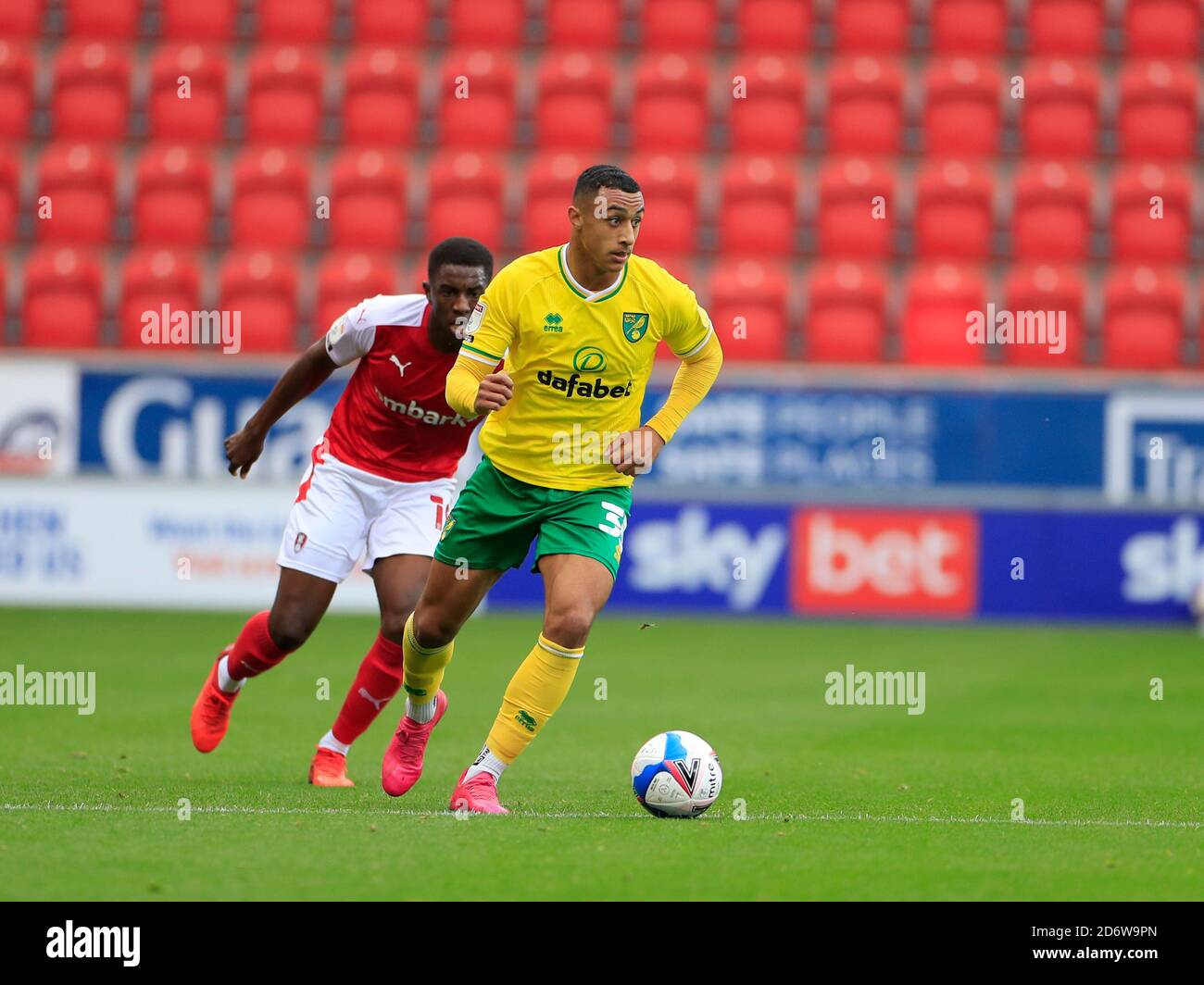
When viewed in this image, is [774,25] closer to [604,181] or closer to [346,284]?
[346,284]

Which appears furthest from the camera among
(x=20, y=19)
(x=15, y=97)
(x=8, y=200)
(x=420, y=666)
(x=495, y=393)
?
(x=20, y=19)

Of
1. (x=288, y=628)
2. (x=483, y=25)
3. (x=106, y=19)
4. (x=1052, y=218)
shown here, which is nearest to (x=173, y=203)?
(x=106, y=19)

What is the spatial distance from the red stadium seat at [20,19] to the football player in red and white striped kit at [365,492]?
1573cm

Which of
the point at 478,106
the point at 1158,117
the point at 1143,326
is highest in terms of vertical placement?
the point at 478,106

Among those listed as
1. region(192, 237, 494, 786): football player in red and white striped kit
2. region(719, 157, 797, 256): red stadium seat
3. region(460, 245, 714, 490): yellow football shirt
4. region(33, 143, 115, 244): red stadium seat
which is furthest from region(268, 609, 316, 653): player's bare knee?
region(33, 143, 115, 244): red stadium seat

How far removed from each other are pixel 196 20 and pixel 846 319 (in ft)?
29.4

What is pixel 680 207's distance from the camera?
1969 cm

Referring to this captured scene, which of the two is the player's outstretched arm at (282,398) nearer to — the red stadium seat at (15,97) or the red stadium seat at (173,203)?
the red stadium seat at (173,203)

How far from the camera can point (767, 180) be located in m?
20.1

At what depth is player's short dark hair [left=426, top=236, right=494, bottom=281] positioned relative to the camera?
7355 millimetres

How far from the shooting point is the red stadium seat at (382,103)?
68.7 ft

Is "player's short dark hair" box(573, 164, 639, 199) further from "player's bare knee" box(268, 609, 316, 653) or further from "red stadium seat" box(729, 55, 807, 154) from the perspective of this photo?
"red stadium seat" box(729, 55, 807, 154)

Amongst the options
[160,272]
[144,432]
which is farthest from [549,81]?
[144,432]
